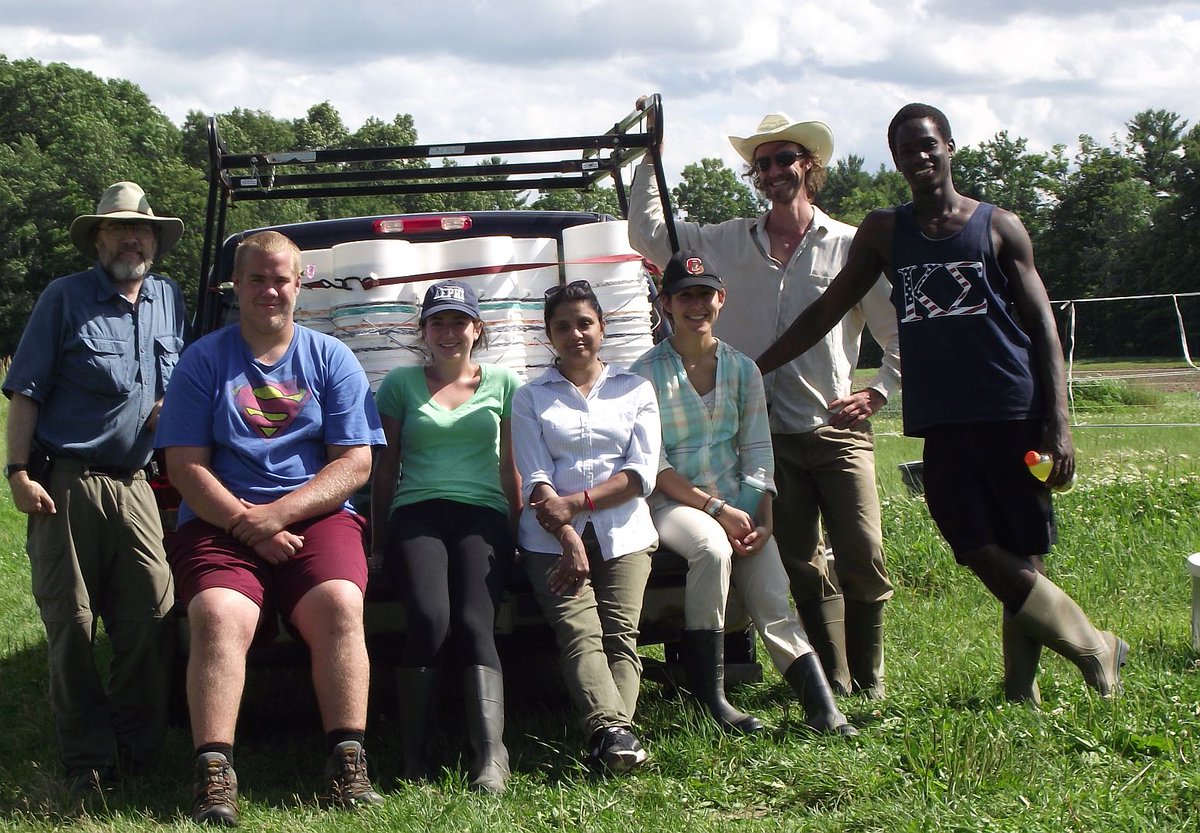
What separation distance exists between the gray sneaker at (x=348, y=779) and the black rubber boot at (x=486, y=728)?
323 millimetres

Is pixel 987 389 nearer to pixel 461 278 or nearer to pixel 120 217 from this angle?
pixel 461 278

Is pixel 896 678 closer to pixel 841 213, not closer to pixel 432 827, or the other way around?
pixel 432 827

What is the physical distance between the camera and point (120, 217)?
464 cm

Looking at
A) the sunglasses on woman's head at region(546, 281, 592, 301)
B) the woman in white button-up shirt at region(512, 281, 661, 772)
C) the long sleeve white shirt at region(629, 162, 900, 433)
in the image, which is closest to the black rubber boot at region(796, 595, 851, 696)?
the long sleeve white shirt at region(629, 162, 900, 433)

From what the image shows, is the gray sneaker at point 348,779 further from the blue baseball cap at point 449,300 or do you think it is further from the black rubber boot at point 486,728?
the blue baseball cap at point 449,300

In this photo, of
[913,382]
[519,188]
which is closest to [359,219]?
[519,188]

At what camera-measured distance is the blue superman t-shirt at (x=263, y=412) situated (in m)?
4.32

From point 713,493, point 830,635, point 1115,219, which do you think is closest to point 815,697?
point 830,635

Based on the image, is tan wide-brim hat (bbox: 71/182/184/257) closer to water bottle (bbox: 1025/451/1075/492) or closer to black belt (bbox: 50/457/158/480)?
black belt (bbox: 50/457/158/480)

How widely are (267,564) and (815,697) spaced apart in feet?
6.15

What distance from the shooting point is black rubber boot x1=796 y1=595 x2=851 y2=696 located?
4.89 m

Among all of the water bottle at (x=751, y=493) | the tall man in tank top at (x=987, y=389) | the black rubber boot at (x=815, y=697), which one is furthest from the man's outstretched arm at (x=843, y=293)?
the black rubber boot at (x=815, y=697)

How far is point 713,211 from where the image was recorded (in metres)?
91.8

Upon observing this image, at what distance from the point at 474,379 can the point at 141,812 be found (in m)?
1.81
